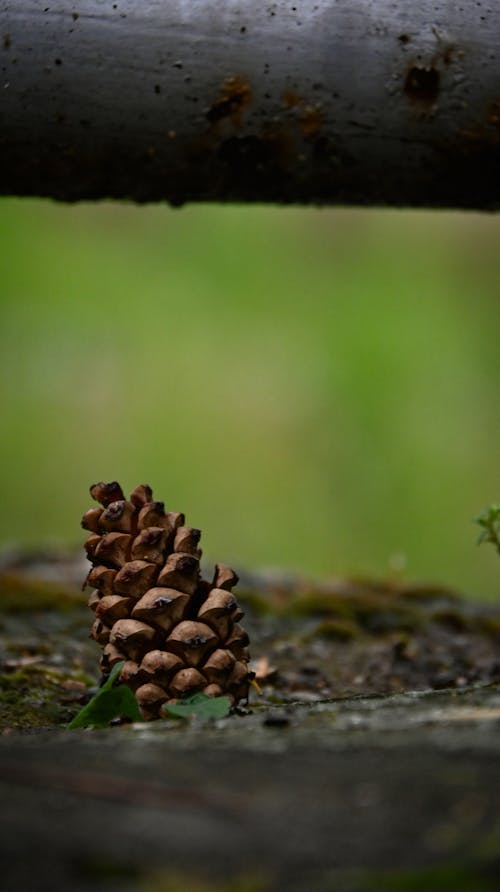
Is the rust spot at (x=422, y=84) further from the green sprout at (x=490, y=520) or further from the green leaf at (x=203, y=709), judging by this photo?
the green leaf at (x=203, y=709)

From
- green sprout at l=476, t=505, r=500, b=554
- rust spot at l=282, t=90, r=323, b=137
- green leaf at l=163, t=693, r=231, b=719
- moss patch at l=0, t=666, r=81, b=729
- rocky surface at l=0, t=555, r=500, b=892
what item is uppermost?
rust spot at l=282, t=90, r=323, b=137

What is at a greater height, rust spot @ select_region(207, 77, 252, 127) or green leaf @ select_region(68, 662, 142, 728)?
rust spot @ select_region(207, 77, 252, 127)

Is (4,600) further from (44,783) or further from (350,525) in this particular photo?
(350,525)

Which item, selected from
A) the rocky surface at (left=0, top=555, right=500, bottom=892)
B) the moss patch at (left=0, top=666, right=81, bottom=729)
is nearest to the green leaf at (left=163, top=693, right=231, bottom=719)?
the rocky surface at (left=0, top=555, right=500, bottom=892)

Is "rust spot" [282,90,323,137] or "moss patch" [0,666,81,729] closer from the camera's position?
"moss patch" [0,666,81,729]

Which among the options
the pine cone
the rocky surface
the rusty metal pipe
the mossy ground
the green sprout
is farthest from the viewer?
the mossy ground

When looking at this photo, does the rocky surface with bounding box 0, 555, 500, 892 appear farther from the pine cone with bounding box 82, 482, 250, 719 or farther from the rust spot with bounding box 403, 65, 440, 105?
the rust spot with bounding box 403, 65, 440, 105

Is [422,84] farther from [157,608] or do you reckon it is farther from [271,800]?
[271,800]
